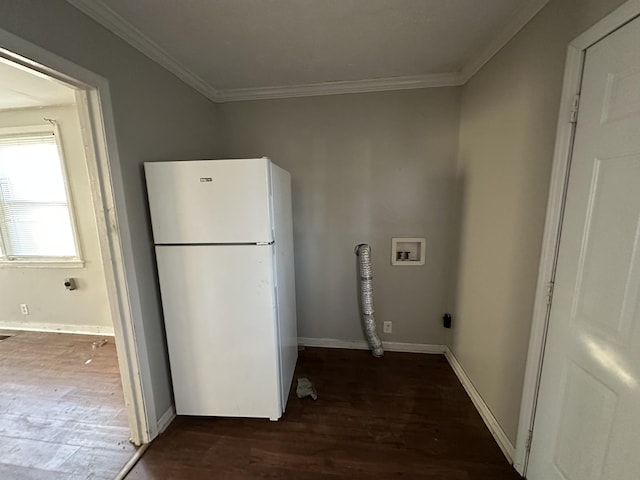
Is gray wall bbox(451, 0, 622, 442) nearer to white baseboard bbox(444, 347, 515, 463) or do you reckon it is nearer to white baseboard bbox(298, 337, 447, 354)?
white baseboard bbox(444, 347, 515, 463)

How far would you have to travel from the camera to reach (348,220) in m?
2.51

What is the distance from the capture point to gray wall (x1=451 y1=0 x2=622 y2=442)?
127cm

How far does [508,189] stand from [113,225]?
7.42 ft

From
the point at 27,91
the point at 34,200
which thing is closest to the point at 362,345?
the point at 27,91

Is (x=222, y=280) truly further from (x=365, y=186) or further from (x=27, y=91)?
(x=27, y=91)

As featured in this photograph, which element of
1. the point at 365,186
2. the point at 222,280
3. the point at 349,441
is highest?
the point at 365,186

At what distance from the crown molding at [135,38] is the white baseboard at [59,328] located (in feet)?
9.30

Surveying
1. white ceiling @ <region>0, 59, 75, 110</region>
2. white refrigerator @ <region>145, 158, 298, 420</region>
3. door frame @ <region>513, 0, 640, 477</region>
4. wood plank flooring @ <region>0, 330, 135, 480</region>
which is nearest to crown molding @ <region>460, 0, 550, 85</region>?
door frame @ <region>513, 0, 640, 477</region>

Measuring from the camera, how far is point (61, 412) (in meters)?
1.94

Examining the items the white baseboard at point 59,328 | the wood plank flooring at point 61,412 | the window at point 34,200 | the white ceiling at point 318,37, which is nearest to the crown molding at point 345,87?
the white ceiling at point 318,37

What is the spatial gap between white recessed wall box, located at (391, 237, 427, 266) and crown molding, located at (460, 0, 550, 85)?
1360mm

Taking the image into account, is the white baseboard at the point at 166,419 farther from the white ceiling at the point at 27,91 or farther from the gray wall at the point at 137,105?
the white ceiling at the point at 27,91

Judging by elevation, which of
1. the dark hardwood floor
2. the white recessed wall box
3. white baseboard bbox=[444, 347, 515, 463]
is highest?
the white recessed wall box

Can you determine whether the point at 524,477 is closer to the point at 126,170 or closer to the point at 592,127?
the point at 592,127
